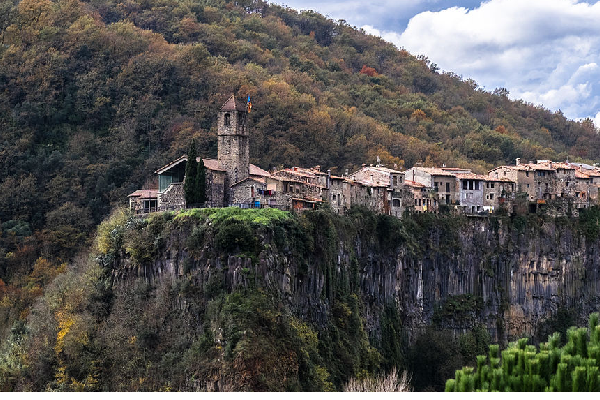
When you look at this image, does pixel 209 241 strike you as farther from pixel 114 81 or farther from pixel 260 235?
pixel 114 81

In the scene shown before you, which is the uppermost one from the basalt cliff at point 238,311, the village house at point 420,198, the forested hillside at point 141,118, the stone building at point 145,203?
the forested hillside at point 141,118

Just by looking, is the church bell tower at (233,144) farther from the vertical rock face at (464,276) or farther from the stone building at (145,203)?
the vertical rock face at (464,276)

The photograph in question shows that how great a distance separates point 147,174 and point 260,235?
36351mm

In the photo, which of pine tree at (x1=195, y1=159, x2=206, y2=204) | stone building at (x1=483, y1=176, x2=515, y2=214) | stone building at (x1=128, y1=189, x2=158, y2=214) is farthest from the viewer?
stone building at (x1=483, y1=176, x2=515, y2=214)

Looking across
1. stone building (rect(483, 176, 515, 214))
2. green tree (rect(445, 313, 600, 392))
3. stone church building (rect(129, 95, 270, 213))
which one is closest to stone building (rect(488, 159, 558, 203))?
stone building (rect(483, 176, 515, 214))

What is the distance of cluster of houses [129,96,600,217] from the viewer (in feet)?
209

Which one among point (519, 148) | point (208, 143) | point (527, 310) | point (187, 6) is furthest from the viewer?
point (187, 6)

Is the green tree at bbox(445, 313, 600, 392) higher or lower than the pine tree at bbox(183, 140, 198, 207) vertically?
lower

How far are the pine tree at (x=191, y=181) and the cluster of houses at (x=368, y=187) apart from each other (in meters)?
0.68

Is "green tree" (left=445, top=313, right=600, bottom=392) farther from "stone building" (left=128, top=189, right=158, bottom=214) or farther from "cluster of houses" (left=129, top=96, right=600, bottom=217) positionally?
"stone building" (left=128, top=189, right=158, bottom=214)

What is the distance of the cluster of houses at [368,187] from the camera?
6366cm

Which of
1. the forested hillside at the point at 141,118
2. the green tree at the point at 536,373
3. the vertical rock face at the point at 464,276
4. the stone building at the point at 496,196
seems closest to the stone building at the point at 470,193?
the stone building at the point at 496,196

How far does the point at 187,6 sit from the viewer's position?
473 feet

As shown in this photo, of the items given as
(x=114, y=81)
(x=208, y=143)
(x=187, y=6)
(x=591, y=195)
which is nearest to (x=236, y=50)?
(x=187, y=6)
